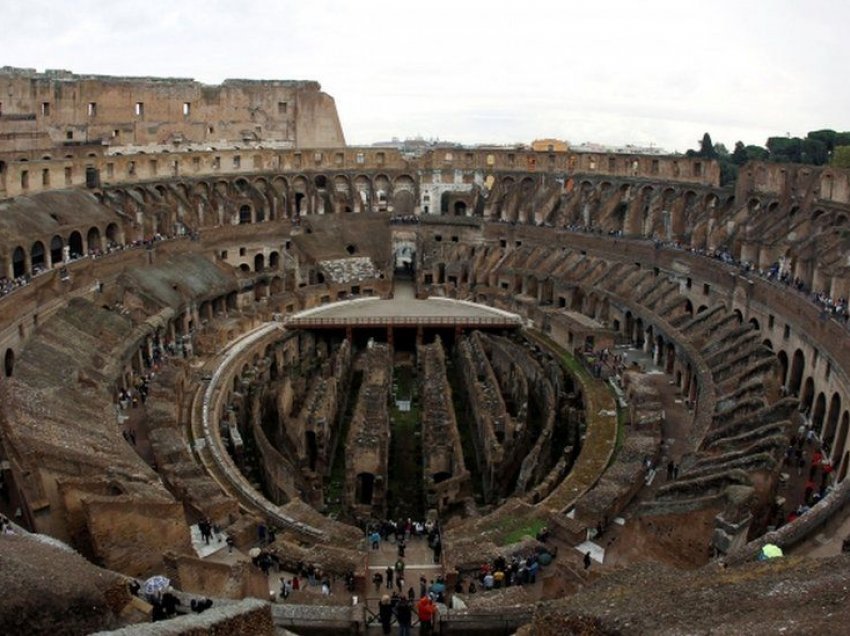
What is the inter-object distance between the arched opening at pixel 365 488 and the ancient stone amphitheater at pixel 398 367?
112mm

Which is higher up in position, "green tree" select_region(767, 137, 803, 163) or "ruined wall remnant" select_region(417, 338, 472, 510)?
"green tree" select_region(767, 137, 803, 163)

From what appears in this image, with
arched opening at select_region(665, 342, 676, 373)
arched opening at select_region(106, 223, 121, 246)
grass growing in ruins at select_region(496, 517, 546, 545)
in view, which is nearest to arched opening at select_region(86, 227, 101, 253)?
arched opening at select_region(106, 223, 121, 246)

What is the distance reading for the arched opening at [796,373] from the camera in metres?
29.0

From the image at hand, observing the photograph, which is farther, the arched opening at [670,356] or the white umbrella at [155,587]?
the arched opening at [670,356]

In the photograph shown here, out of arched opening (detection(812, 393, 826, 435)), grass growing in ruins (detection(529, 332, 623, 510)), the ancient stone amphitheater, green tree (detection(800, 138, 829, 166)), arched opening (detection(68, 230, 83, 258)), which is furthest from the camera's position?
green tree (detection(800, 138, 829, 166))

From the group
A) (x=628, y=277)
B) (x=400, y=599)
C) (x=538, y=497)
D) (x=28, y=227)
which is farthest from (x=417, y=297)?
(x=400, y=599)

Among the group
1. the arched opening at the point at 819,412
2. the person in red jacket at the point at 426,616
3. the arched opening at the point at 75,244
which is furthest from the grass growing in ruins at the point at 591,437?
the arched opening at the point at 75,244

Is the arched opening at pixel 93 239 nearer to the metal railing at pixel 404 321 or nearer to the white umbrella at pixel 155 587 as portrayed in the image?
→ the metal railing at pixel 404 321

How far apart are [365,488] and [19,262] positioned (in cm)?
2012

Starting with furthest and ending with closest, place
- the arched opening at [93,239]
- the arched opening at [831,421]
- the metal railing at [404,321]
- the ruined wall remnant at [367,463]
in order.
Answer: the arched opening at [93,239] < the metal railing at [404,321] < the arched opening at [831,421] < the ruined wall remnant at [367,463]

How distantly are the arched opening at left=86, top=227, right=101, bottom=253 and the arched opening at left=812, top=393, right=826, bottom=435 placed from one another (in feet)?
105

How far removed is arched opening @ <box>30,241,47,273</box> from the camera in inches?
1372

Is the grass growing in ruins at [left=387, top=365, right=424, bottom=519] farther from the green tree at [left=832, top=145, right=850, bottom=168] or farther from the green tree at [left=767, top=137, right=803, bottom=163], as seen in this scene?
the green tree at [left=767, top=137, right=803, bottom=163]

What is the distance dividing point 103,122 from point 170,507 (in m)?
38.4
